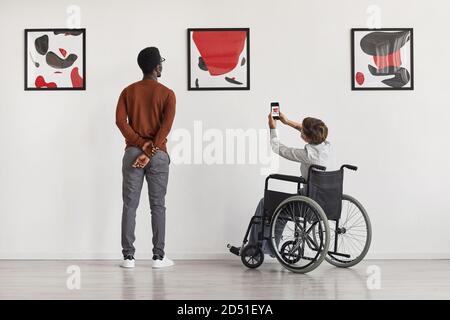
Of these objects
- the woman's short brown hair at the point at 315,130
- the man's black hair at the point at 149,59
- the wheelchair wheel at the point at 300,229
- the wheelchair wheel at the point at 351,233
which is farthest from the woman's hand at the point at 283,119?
the man's black hair at the point at 149,59

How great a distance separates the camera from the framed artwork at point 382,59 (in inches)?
168

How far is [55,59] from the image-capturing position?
4297 millimetres

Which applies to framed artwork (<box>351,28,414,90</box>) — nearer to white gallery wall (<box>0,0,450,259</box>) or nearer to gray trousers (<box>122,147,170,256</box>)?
white gallery wall (<box>0,0,450,259</box>)

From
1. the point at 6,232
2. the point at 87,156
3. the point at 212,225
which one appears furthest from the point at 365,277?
the point at 6,232

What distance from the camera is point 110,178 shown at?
4297mm

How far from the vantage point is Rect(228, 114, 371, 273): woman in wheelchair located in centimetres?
351

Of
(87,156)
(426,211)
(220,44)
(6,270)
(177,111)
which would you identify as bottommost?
(6,270)

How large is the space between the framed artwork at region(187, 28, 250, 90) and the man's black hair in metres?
0.50

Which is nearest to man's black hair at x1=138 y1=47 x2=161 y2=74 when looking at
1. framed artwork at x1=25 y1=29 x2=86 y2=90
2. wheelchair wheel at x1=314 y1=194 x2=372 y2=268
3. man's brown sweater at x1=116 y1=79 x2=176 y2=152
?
man's brown sweater at x1=116 y1=79 x2=176 y2=152

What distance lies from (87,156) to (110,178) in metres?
0.23

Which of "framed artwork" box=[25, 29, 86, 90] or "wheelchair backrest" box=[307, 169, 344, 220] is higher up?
"framed artwork" box=[25, 29, 86, 90]

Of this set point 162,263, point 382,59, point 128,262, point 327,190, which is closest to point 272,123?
point 327,190

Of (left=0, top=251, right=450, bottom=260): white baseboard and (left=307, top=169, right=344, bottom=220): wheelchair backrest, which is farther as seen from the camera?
(left=0, top=251, right=450, bottom=260): white baseboard
